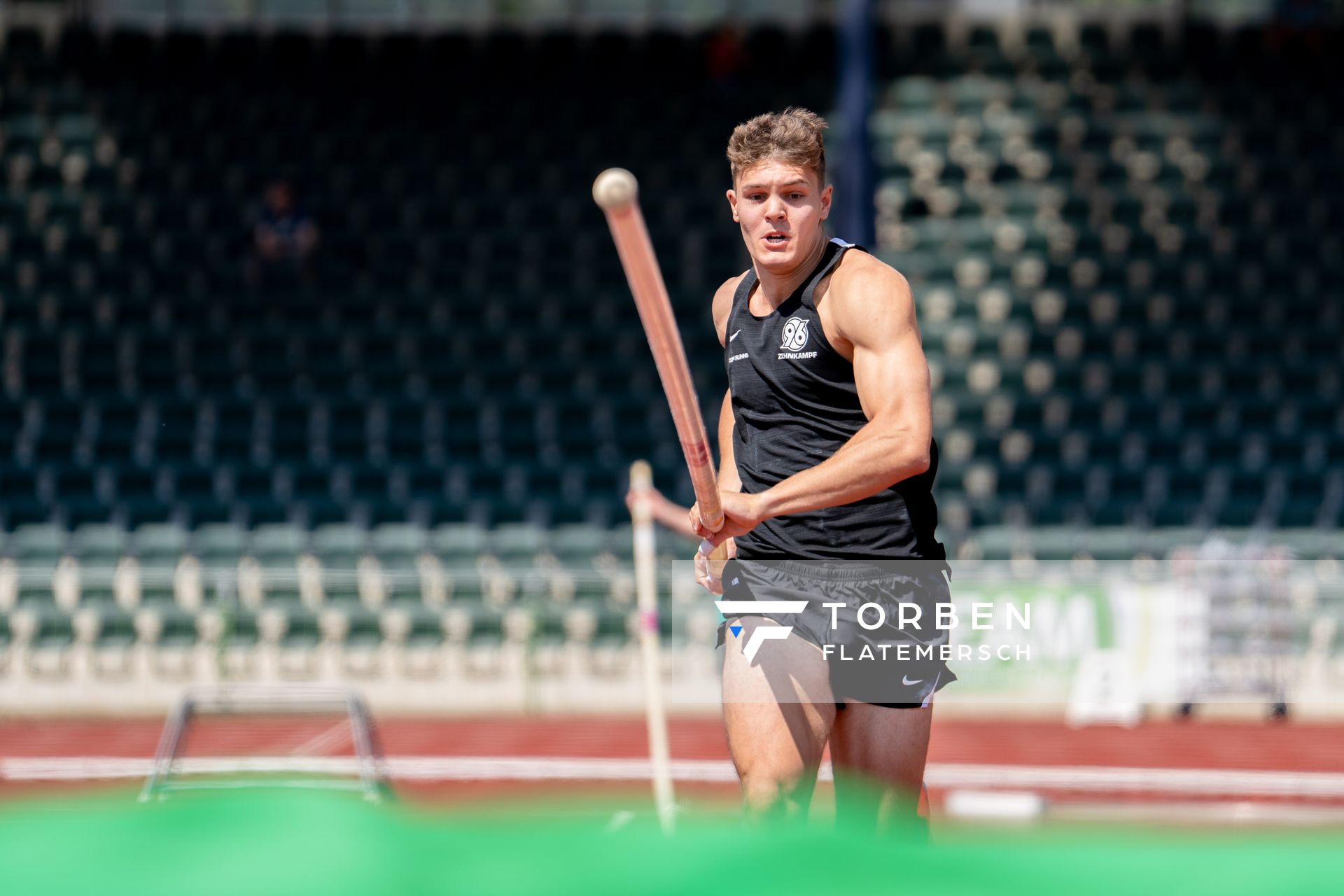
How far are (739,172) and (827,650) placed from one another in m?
1.08

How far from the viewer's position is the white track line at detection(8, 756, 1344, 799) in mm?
9547

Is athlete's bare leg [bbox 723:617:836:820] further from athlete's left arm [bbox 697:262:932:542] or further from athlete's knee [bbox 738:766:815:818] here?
athlete's left arm [bbox 697:262:932:542]

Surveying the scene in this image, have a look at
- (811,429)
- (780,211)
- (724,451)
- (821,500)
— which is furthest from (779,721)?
(780,211)

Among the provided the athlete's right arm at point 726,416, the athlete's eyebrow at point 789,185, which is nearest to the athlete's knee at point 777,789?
the athlete's right arm at point 726,416

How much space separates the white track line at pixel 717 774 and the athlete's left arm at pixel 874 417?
20.3ft

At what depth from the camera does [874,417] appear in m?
3.45

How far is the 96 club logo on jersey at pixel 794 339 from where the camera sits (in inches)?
142

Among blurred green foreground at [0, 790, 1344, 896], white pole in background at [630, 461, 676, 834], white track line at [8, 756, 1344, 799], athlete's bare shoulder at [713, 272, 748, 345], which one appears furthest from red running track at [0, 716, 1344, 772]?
blurred green foreground at [0, 790, 1344, 896]

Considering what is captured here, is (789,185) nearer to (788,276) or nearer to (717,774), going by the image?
(788,276)

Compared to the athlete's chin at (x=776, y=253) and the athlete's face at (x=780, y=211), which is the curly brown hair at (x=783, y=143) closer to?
the athlete's face at (x=780, y=211)

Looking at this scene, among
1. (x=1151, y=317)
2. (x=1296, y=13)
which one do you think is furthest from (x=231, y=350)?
(x=1296, y=13)

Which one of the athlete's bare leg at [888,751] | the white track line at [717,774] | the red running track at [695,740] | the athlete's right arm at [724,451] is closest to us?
the athlete's bare leg at [888,751]

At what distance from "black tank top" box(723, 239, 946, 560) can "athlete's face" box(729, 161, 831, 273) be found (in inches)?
3.8

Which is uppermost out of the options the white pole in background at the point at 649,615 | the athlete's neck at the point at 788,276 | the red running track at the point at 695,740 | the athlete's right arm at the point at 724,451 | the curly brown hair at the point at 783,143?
the curly brown hair at the point at 783,143
